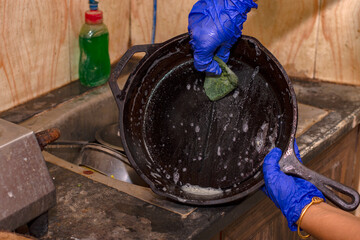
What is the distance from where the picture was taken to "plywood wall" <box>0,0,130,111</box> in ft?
5.58

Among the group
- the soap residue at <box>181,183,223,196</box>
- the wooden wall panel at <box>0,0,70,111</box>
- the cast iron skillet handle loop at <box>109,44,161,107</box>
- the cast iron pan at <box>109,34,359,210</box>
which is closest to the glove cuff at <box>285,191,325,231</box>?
the cast iron pan at <box>109,34,359,210</box>

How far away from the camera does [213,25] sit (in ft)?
4.23

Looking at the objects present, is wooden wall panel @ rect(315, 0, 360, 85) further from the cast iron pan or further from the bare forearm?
the bare forearm

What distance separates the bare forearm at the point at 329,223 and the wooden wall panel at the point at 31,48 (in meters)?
1.08

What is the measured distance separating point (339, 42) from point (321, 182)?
968 millimetres

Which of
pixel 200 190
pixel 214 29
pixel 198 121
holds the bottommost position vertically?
pixel 200 190

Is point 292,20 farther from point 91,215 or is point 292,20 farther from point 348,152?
point 91,215

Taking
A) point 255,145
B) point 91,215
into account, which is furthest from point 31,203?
point 255,145

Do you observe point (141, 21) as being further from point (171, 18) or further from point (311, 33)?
point (311, 33)

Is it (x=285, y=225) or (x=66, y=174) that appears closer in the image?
(x=66, y=174)

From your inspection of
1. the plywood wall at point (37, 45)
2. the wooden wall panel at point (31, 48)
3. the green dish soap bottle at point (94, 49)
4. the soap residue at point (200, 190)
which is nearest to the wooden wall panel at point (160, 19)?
the plywood wall at point (37, 45)

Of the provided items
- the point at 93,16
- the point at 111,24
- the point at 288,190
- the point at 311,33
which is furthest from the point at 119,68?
the point at 311,33

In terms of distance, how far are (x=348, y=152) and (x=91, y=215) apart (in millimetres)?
1116

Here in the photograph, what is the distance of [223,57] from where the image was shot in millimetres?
1382
